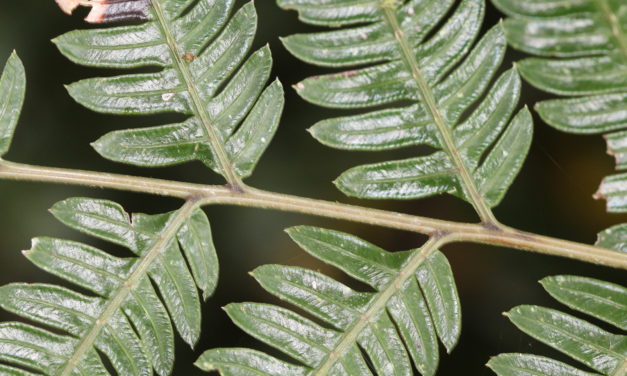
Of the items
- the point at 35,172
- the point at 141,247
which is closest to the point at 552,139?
the point at 141,247

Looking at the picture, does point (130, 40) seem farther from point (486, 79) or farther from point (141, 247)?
point (486, 79)

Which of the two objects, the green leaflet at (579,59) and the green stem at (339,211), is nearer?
the green leaflet at (579,59)

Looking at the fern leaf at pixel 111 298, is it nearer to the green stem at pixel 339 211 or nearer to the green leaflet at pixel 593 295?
the green stem at pixel 339 211

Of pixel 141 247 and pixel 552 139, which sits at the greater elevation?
pixel 552 139

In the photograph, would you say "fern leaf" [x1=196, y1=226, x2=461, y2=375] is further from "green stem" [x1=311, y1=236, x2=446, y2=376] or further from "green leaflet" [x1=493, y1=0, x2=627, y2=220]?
"green leaflet" [x1=493, y1=0, x2=627, y2=220]

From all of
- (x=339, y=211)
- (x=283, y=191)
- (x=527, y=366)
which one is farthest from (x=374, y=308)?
(x=283, y=191)

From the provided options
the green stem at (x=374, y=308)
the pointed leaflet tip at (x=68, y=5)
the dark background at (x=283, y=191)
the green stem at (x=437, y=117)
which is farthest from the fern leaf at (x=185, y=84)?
the dark background at (x=283, y=191)

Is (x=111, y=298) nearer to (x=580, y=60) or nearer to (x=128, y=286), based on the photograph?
(x=128, y=286)
